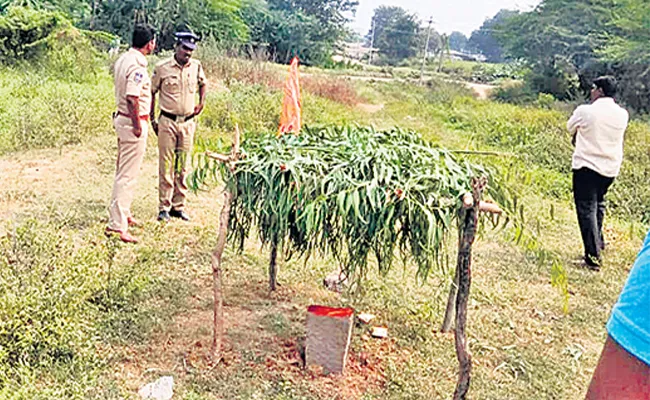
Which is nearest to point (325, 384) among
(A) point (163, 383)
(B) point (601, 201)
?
(A) point (163, 383)

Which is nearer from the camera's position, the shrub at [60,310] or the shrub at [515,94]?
the shrub at [60,310]

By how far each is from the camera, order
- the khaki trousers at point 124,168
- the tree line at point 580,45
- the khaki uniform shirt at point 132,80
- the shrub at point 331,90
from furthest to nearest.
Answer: the tree line at point 580,45, the shrub at point 331,90, the khaki trousers at point 124,168, the khaki uniform shirt at point 132,80

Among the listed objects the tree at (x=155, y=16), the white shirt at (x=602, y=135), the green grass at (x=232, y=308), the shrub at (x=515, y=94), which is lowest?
the green grass at (x=232, y=308)

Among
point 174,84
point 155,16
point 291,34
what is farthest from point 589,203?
point 291,34

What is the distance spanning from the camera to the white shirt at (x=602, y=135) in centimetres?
518

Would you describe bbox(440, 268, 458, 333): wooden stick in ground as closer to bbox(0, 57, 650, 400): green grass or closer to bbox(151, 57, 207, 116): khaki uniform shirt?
bbox(0, 57, 650, 400): green grass

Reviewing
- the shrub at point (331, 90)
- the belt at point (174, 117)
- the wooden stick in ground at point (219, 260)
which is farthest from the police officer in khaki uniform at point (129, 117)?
the shrub at point (331, 90)

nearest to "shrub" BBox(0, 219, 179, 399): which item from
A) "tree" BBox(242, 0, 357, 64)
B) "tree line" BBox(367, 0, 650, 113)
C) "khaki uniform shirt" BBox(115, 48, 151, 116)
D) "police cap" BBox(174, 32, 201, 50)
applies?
"khaki uniform shirt" BBox(115, 48, 151, 116)

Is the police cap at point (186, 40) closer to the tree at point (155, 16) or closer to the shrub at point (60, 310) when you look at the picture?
the shrub at point (60, 310)

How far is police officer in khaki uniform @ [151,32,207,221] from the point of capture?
5.15 meters

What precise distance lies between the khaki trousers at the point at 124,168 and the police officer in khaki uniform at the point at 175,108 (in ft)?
0.95

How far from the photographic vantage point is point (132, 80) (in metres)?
4.58

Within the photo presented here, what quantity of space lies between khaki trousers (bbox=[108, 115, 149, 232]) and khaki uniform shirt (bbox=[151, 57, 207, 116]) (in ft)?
1.35

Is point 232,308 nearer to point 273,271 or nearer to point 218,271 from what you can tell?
point 273,271
